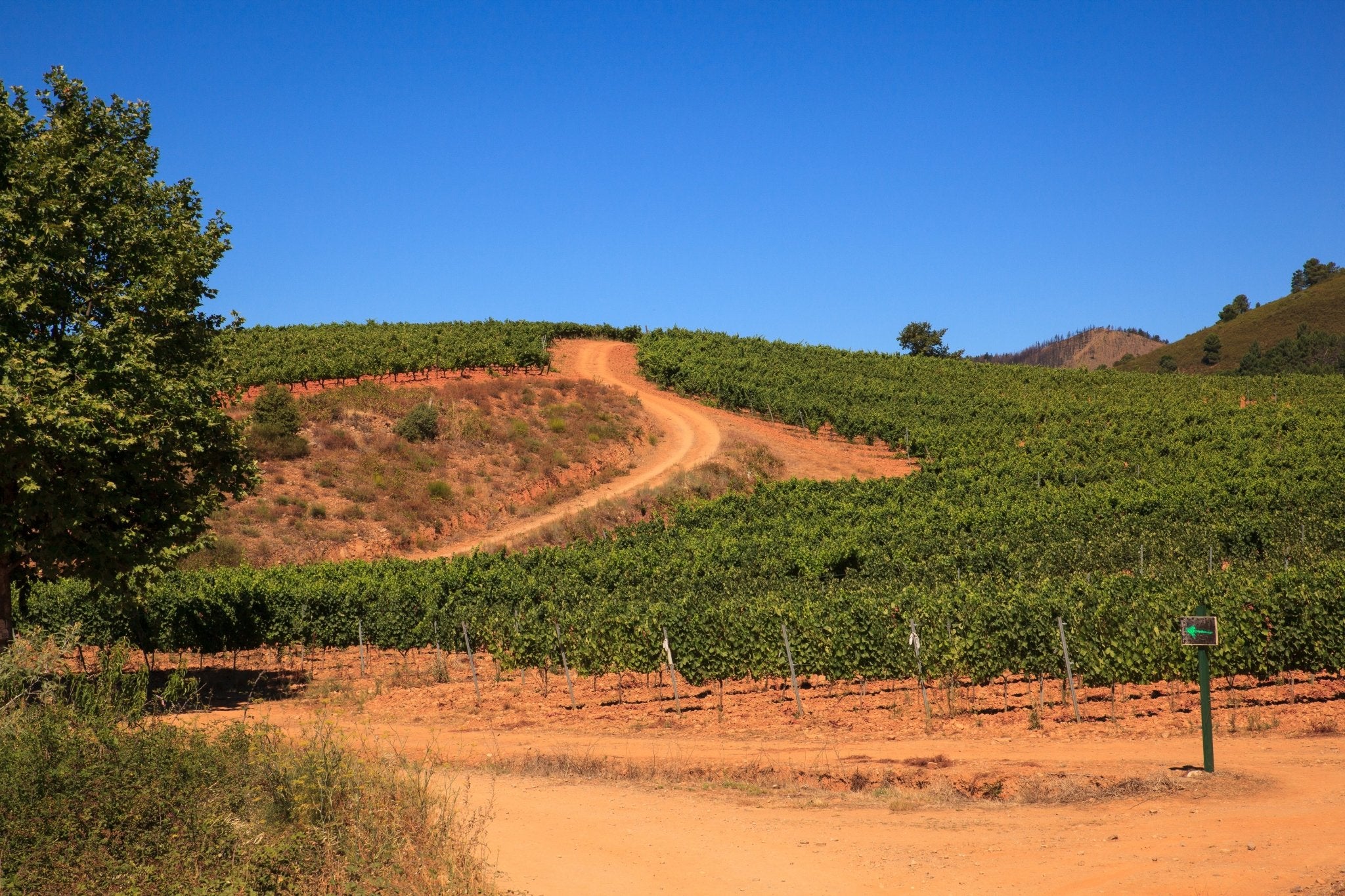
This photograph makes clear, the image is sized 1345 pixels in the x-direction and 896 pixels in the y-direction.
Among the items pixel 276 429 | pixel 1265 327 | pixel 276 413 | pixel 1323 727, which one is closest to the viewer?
pixel 1323 727

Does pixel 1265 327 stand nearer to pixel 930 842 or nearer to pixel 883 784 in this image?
pixel 883 784

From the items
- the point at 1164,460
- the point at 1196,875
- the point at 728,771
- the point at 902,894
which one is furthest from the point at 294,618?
the point at 1164,460

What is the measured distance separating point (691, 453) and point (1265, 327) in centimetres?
13379

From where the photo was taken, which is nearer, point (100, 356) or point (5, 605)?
point (100, 356)

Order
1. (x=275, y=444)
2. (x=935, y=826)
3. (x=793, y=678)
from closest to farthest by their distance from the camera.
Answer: (x=935, y=826)
(x=793, y=678)
(x=275, y=444)

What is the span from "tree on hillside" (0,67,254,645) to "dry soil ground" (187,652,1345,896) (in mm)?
4586

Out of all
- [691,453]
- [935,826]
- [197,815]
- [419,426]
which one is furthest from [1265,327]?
[197,815]

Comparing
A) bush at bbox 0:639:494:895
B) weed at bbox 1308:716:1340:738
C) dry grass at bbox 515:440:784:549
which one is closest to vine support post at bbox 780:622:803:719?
weed at bbox 1308:716:1340:738

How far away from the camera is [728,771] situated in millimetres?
16266

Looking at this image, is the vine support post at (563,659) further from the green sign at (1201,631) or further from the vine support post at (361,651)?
the green sign at (1201,631)

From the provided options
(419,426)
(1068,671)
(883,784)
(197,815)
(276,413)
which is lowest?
(883,784)

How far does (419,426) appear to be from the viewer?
174 feet

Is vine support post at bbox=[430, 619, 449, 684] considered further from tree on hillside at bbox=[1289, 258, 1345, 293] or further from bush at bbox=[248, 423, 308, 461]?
tree on hillside at bbox=[1289, 258, 1345, 293]

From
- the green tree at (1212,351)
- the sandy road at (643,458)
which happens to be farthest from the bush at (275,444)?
the green tree at (1212,351)
